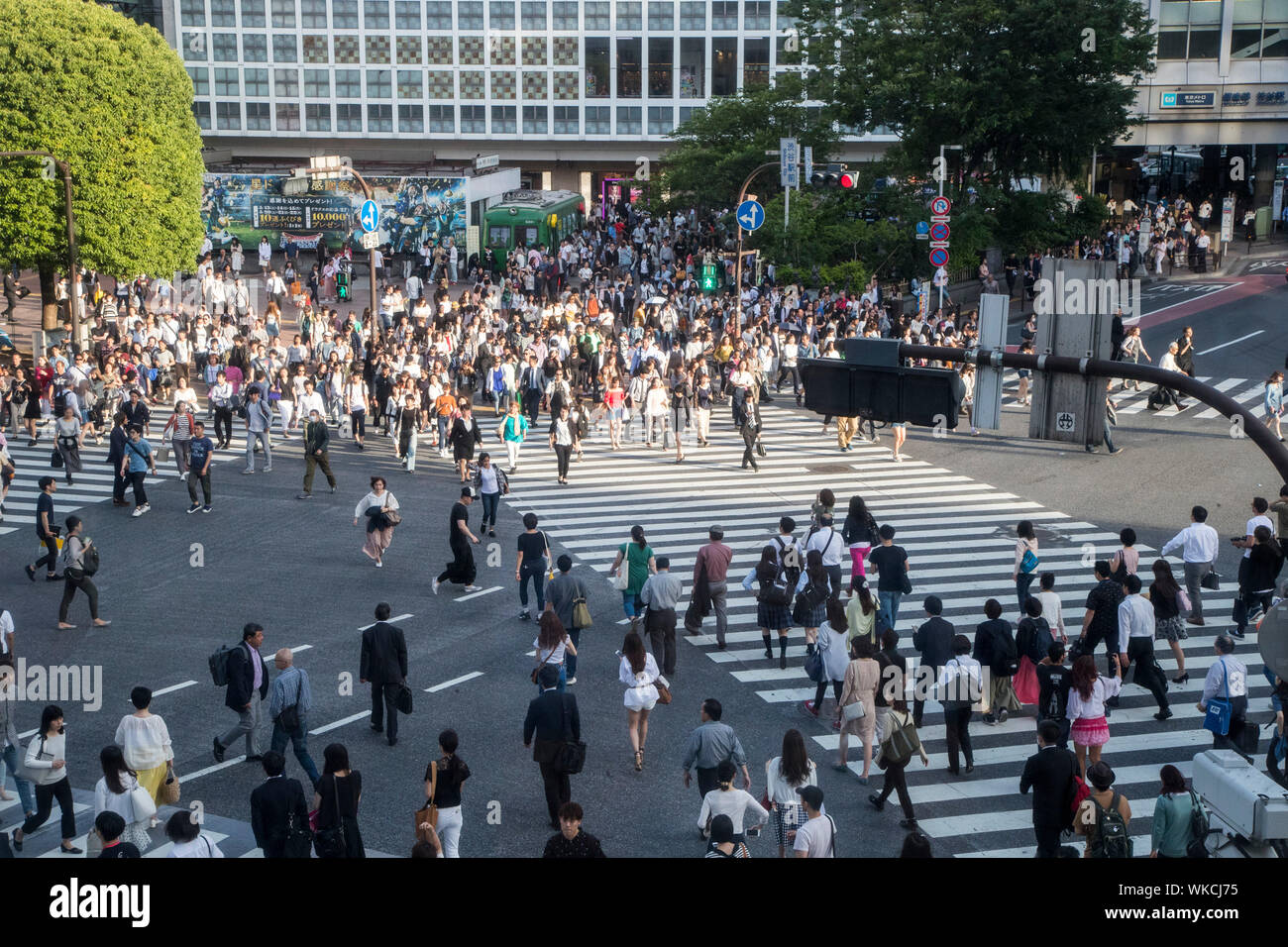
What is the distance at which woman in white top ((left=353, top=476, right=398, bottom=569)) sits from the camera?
69.2 ft

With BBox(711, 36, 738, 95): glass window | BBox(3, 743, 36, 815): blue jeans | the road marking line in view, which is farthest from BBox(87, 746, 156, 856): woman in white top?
BBox(711, 36, 738, 95): glass window

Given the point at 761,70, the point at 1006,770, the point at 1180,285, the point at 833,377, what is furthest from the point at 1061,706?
the point at 761,70

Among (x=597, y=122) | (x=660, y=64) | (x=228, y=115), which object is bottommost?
(x=597, y=122)

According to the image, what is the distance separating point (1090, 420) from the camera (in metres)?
13.6

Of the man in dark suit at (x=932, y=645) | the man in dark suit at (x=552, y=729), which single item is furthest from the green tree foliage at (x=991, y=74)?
the man in dark suit at (x=552, y=729)

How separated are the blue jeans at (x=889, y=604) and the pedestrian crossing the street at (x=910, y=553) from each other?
0.55 m

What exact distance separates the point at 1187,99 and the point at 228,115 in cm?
5013

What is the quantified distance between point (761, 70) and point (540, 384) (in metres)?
49.6

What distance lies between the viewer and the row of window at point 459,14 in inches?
3054

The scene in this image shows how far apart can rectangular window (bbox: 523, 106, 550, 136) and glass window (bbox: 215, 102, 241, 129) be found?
16.0 meters

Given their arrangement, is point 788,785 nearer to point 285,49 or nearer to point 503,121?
point 503,121

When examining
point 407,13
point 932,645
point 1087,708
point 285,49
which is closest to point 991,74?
point 932,645

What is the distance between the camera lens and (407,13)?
78625 mm

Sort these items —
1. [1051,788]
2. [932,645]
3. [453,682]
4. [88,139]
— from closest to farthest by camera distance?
[1051,788] < [932,645] < [453,682] < [88,139]
